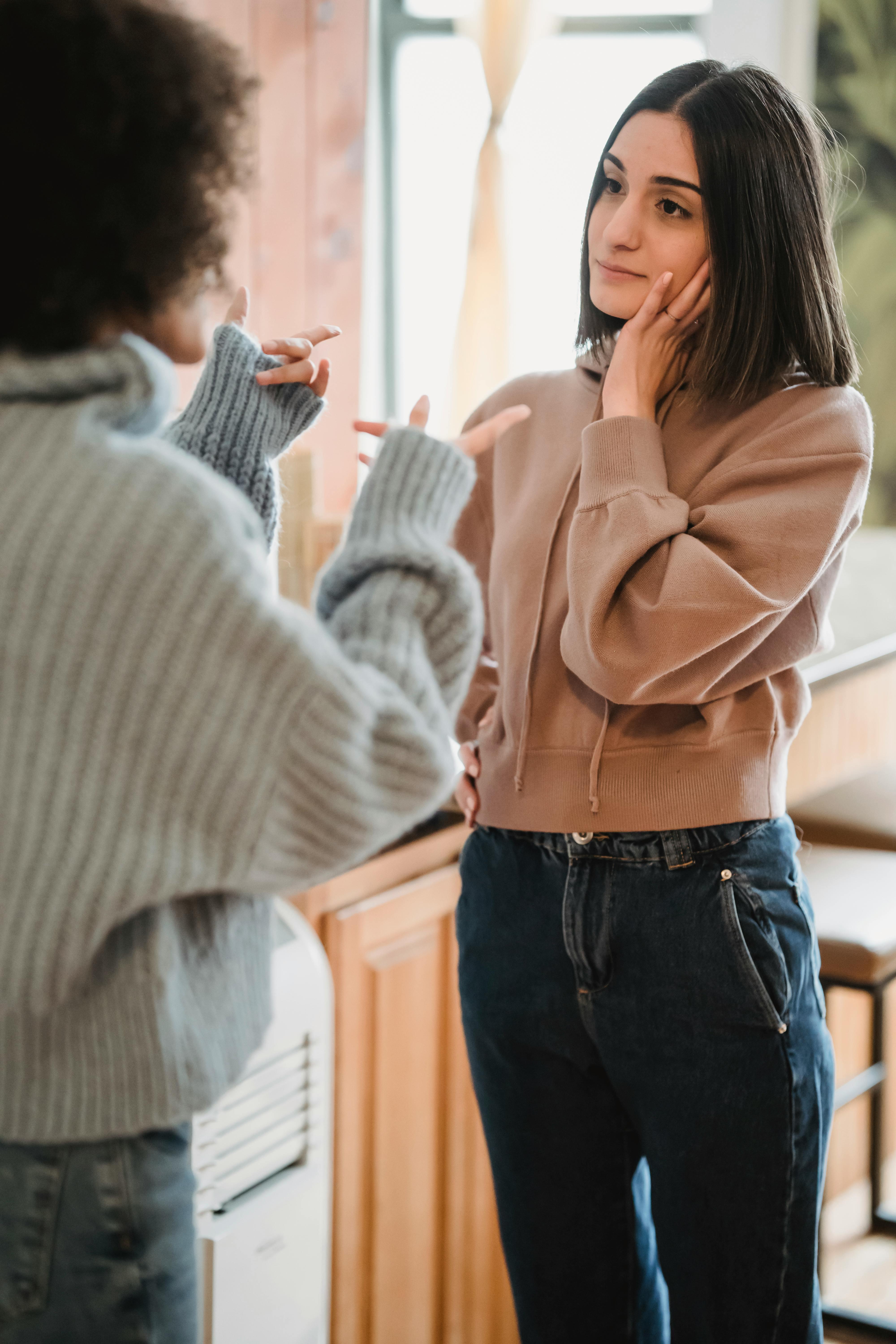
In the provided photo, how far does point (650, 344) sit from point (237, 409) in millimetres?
374

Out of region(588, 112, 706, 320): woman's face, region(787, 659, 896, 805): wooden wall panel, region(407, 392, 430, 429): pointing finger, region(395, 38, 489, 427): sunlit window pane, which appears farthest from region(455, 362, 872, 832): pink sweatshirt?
region(395, 38, 489, 427): sunlit window pane

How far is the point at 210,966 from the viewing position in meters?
0.71

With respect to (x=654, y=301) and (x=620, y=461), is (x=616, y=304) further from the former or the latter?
(x=620, y=461)

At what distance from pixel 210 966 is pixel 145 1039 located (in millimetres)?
57

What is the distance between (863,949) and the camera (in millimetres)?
1686

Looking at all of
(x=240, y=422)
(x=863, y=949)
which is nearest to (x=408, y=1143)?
(x=863, y=949)

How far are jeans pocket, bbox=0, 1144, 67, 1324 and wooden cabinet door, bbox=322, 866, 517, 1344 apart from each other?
2.68ft

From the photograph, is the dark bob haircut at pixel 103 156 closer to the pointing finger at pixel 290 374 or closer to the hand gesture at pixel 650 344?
the pointing finger at pixel 290 374

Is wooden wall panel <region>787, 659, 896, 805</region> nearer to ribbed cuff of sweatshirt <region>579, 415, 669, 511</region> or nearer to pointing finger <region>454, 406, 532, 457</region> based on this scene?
ribbed cuff of sweatshirt <region>579, 415, 669, 511</region>

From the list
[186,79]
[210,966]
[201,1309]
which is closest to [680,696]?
[210,966]

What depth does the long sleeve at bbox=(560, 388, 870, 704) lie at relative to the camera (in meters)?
0.96

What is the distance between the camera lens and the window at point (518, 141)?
2.53 meters

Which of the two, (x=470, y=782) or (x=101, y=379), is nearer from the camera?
(x=101, y=379)

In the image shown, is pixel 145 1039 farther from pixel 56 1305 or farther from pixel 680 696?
pixel 680 696
